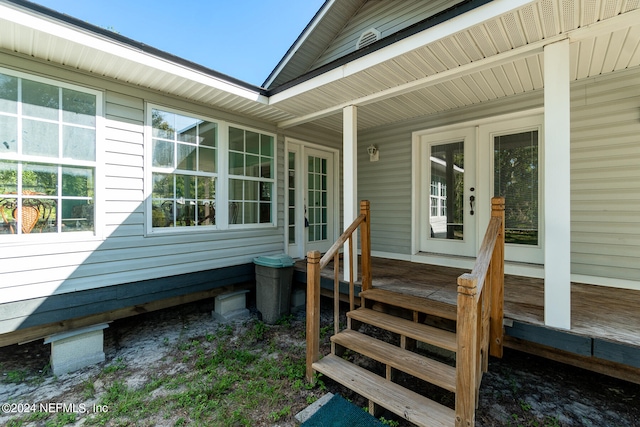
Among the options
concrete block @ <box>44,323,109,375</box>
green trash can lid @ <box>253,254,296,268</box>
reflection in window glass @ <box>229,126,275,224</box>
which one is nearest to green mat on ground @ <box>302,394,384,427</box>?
green trash can lid @ <box>253,254,296,268</box>

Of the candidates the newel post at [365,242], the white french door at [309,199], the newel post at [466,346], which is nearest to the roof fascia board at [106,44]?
the white french door at [309,199]

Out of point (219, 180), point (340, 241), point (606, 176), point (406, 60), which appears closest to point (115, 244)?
point (219, 180)

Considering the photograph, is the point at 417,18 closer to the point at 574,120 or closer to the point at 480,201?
the point at 574,120

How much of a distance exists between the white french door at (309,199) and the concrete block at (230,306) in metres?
1.15

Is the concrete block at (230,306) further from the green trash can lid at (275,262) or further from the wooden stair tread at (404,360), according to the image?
the wooden stair tread at (404,360)

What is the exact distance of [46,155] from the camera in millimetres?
2623

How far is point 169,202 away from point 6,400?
2.10 meters

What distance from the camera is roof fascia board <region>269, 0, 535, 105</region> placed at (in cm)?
199

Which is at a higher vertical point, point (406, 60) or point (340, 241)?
point (406, 60)

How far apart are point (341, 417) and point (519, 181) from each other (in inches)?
137

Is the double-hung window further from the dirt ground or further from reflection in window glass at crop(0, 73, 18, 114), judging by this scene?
the dirt ground

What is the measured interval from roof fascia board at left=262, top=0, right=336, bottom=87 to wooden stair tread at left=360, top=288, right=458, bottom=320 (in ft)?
Result: 15.1

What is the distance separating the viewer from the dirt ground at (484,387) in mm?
1980

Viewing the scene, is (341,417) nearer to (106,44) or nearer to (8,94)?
(106,44)
